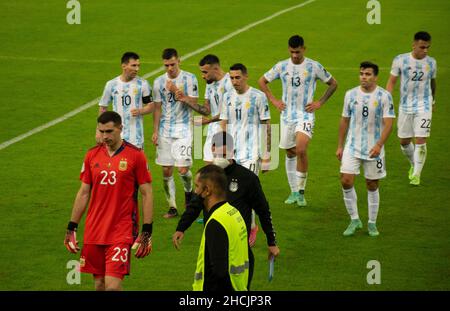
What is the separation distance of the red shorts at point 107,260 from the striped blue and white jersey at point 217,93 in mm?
4963

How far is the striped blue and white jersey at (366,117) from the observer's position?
1517 cm

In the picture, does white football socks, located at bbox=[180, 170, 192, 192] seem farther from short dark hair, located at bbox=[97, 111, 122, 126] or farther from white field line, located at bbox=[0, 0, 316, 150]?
white field line, located at bbox=[0, 0, 316, 150]

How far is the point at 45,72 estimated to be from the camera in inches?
1107

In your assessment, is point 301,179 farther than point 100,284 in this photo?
Yes

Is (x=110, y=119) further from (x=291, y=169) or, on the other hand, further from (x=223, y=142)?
(x=291, y=169)

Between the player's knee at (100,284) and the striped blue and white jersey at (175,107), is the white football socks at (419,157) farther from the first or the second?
the player's knee at (100,284)

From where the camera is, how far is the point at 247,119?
15109mm

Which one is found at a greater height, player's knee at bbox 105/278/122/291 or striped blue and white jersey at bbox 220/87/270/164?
striped blue and white jersey at bbox 220/87/270/164

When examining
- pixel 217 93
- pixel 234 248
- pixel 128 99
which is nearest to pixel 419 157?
pixel 217 93

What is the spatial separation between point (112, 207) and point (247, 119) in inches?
168

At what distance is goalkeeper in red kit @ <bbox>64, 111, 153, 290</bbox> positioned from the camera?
11.2m

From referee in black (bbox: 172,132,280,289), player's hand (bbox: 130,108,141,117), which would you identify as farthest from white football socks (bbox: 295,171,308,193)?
referee in black (bbox: 172,132,280,289)

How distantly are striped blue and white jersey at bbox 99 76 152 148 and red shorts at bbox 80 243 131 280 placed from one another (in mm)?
4955

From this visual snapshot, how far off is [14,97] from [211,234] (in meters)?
16.6
